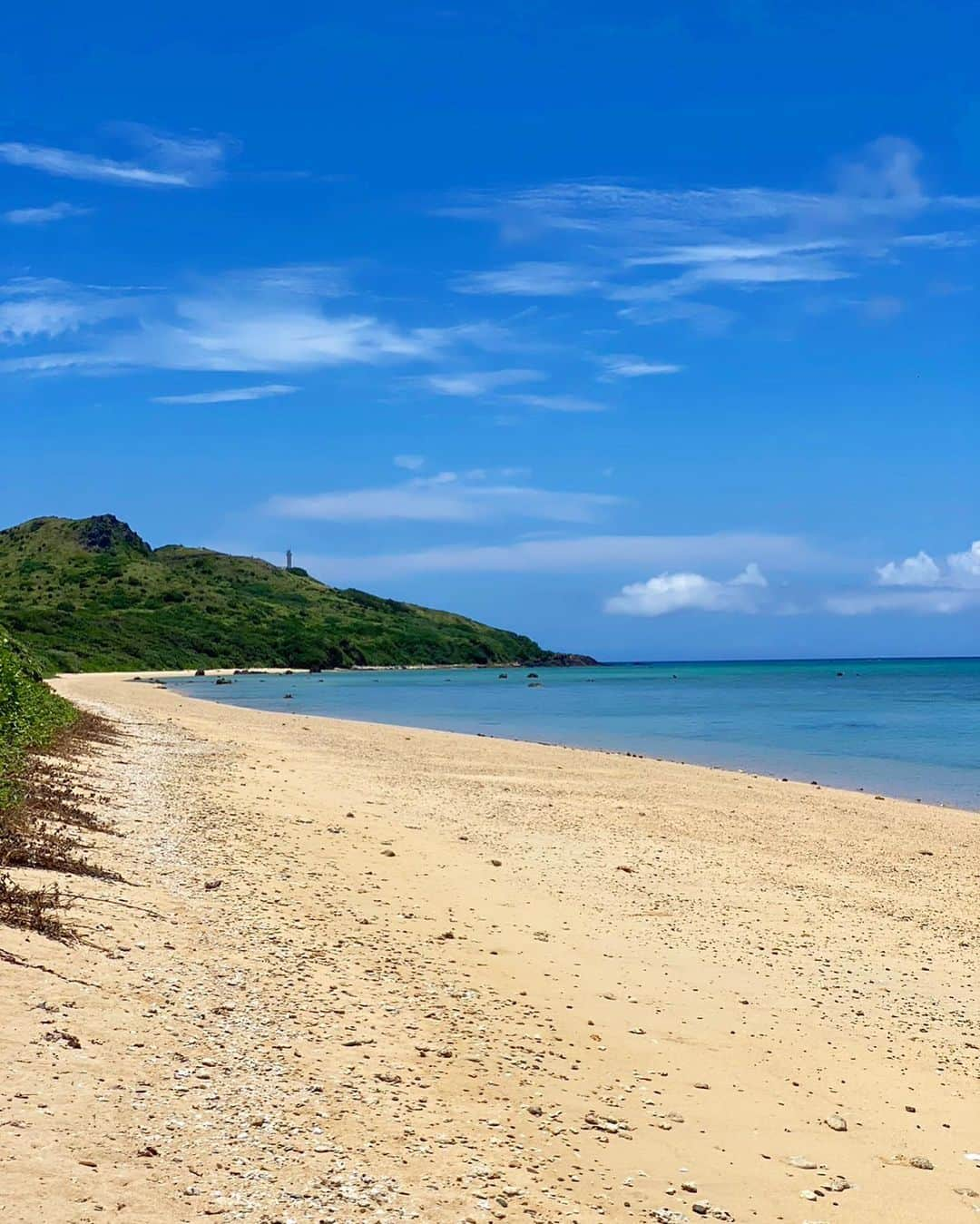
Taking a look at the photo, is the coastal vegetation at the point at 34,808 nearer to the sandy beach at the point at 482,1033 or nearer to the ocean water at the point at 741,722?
the sandy beach at the point at 482,1033

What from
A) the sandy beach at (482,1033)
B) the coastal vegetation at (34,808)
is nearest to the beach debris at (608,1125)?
the sandy beach at (482,1033)

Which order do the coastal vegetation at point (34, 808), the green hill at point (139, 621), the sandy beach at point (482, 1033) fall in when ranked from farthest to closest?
1. the green hill at point (139, 621)
2. the coastal vegetation at point (34, 808)
3. the sandy beach at point (482, 1033)

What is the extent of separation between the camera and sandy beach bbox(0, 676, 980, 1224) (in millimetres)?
6027

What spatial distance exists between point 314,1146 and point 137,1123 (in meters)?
1.03

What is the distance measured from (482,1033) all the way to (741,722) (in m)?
55.6

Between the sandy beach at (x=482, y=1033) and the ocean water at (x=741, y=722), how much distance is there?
17.1m

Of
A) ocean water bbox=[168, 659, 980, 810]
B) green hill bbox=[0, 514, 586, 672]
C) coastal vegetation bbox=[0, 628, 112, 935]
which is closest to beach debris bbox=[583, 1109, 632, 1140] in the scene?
coastal vegetation bbox=[0, 628, 112, 935]

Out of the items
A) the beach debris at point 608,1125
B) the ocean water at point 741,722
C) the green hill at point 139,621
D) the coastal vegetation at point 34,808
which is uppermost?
the green hill at point 139,621

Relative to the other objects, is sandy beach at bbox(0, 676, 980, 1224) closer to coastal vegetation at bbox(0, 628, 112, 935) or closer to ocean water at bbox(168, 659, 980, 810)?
coastal vegetation at bbox(0, 628, 112, 935)

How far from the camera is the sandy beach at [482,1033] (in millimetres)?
6027

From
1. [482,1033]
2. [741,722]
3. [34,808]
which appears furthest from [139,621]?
[482,1033]

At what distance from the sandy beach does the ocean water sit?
1711 centimetres

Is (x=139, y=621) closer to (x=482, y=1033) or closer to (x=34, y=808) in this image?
(x=34, y=808)

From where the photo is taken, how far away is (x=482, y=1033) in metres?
8.60
